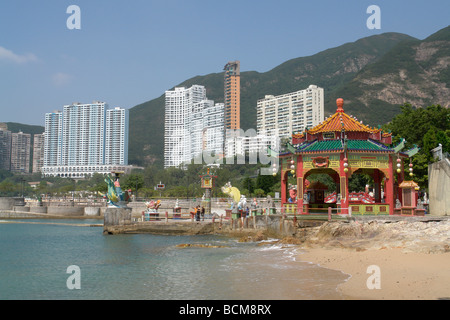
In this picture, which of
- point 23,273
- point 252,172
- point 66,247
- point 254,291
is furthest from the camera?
point 252,172

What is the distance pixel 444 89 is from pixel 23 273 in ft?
617

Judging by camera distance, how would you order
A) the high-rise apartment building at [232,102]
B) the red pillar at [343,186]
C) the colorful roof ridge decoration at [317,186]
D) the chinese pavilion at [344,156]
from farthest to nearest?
1. the high-rise apartment building at [232,102]
2. the colorful roof ridge decoration at [317,186]
3. the chinese pavilion at [344,156]
4. the red pillar at [343,186]

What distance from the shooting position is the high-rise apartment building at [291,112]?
15900 centimetres

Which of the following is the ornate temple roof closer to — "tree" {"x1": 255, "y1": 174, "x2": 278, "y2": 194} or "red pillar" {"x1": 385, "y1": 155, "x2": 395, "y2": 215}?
"red pillar" {"x1": 385, "y1": 155, "x2": 395, "y2": 215}

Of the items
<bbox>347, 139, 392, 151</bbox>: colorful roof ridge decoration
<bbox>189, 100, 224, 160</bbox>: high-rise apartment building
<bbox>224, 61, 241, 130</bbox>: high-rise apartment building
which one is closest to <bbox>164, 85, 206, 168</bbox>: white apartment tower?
<bbox>189, 100, 224, 160</bbox>: high-rise apartment building

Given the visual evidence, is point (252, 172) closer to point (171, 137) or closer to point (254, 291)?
point (171, 137)

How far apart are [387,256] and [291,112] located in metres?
152

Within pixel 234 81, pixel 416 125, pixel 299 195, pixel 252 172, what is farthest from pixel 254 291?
pixel 234 81

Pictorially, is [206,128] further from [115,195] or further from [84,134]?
[115,195]

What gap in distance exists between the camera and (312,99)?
15938 cm

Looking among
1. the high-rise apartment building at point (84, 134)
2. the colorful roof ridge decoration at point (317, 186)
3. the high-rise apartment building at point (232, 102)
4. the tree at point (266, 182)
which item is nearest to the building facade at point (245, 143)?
the high-rise apartment building at point (232, 102)

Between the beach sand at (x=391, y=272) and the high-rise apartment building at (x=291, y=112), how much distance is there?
136558 mm

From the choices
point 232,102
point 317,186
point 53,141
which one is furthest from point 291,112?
point 317,186

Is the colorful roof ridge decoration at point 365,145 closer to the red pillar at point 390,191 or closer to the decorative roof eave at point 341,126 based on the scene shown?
the decorative roof eave at point 341,126
